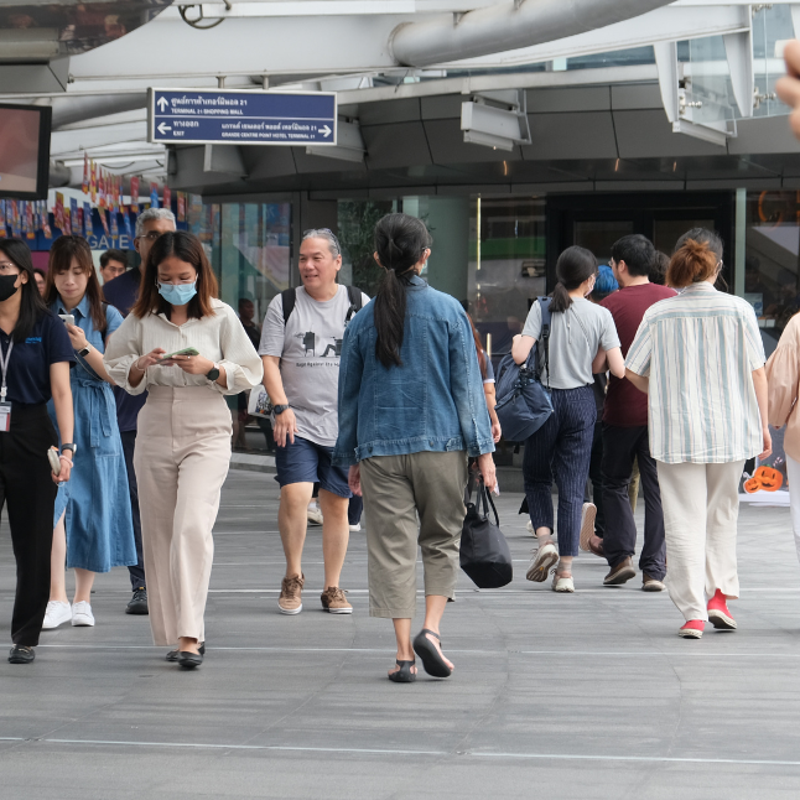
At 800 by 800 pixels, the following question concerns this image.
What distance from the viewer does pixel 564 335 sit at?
7.62 m

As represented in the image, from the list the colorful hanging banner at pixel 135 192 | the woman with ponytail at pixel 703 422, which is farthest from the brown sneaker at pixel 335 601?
the colorful hanging banner at pixel 135 192

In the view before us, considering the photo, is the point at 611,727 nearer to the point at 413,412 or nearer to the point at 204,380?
the point at 413,412

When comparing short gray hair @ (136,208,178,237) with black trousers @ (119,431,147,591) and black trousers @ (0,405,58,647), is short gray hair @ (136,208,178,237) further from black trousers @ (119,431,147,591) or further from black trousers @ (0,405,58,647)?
black trousers @ (0,405,58,647)

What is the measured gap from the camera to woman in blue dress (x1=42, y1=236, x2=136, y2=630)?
6.58 meters

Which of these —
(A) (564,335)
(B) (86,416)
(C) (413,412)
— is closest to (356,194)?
(A) (564,335)

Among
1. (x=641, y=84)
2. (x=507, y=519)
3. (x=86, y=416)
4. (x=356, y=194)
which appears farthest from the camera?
(x=356, y=194)

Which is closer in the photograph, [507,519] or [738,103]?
[507,519]

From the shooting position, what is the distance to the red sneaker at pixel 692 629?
619 cm

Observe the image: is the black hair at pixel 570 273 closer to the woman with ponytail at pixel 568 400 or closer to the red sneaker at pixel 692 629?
the woman with ponytail at pixel 568 400

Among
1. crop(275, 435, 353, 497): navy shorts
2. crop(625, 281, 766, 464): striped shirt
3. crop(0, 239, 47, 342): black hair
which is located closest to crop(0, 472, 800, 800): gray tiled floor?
crop(275, 435, 353, 497): navy shorts

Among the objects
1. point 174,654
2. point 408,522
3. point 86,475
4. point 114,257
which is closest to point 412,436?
point 408,522

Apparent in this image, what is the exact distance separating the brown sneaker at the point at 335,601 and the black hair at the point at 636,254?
2599 mm

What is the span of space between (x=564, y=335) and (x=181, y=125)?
6.01 metres

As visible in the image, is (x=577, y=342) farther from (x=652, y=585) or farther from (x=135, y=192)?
(x=135, y=192)
